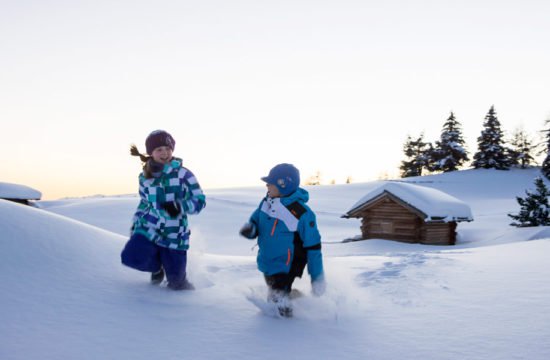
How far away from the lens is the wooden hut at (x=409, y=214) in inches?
668

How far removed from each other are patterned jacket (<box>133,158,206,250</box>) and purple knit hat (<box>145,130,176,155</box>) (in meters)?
0.18

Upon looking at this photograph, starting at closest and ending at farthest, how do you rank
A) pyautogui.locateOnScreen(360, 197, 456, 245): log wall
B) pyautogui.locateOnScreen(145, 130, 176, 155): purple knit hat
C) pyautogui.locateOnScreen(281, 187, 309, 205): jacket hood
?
1. pyautogui.locateOnScreen(281, 187, 309, 205): jacket hood
2. pyautogui.locateOnScreen(145, 130, 176, 155): purple knit hat
3. pyautogui.locateOnScreen(360, 197, 456, 245): log wall

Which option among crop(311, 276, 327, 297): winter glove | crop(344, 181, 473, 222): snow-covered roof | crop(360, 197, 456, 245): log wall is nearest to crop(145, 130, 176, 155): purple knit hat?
crop(311, 276, 327, 297): winter glove

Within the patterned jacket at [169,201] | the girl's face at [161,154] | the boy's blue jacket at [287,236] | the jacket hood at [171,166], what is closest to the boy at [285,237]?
the boy's blue jacket at [287,236]

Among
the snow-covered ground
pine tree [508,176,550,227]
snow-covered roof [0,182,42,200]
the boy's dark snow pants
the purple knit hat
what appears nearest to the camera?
the snow-covered ground

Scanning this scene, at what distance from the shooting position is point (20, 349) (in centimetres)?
230

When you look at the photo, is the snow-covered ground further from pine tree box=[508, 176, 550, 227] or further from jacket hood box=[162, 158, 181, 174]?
pine tree box=[508, 176, 550, 227]

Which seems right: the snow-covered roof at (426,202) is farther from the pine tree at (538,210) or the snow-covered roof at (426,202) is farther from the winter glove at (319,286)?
the winter glove at (319,286)

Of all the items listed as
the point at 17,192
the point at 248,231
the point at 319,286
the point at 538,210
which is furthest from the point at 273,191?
the point at 17,192

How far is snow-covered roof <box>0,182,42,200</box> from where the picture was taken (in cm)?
1939

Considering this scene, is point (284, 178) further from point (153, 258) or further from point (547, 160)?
point (547, 160)

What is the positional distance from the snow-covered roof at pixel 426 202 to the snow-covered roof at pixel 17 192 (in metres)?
15.6

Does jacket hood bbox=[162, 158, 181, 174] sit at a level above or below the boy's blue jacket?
above

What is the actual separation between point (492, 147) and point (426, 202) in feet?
105
